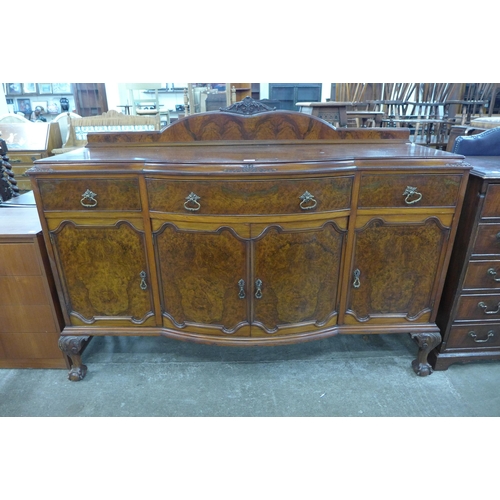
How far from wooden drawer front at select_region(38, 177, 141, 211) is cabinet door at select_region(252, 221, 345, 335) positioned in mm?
498

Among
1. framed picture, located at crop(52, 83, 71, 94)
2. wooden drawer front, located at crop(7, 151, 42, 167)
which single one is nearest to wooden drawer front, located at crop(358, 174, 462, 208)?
wooden drawer front, located at crop(7, 151, 42, 167)

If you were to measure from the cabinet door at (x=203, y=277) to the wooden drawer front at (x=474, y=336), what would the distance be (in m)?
1.01

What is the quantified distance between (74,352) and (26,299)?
0.32 metres

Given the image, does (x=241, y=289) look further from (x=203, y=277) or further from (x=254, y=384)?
(x=254, y=384)

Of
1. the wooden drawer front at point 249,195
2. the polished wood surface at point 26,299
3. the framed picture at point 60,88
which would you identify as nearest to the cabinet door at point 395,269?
the wooden drawer front at point 249,195

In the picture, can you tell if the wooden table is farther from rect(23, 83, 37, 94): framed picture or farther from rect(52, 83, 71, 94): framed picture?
rect(23, 83, 37, 94): framed picture

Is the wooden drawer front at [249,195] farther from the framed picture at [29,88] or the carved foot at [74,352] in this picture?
the framed picture at [29,88]

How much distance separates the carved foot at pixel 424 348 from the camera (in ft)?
5.56

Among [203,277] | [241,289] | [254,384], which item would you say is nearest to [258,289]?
[241,289]

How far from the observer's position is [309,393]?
1.69 metres

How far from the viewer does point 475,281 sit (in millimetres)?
1636

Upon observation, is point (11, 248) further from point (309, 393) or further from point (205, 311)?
point (309, 393)

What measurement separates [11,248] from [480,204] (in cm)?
197

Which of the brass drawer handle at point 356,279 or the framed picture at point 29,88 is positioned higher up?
the framed picture at point 29,88
